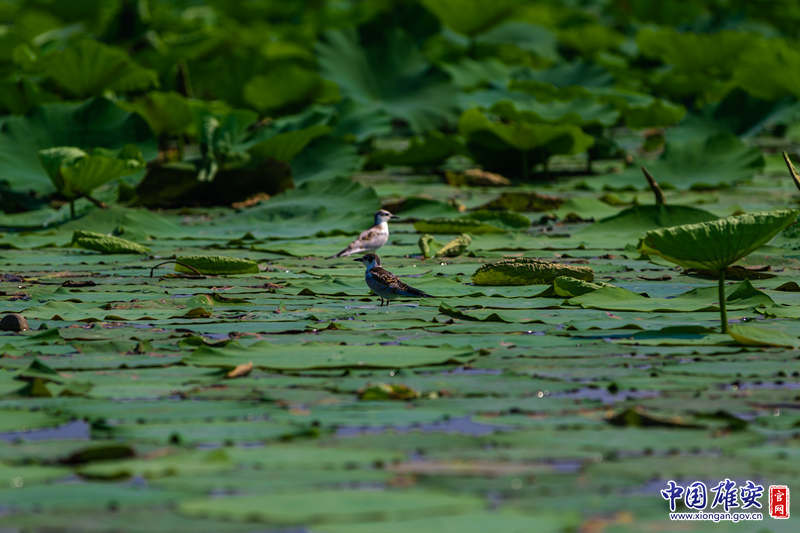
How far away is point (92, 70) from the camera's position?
791 cm

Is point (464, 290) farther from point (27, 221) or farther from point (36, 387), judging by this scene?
point (27, 221)

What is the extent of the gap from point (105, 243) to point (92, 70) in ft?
9.69

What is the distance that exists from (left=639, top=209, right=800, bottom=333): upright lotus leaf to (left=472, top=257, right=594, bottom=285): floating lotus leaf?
86cm

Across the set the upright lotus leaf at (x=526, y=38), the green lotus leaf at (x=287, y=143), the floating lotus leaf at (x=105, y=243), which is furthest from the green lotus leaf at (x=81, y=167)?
the upright lotus leaf at (x=526, y=38)

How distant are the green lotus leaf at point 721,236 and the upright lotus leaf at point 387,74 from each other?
5.89 meters

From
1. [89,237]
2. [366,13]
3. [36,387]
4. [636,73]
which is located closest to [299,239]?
[89,237]

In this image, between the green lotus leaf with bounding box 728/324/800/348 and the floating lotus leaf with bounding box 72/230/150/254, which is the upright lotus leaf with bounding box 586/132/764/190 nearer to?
the floating lotus leaf with bounding box 72/230/150/254

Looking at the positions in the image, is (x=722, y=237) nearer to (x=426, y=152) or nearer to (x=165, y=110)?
(x=426, y=152)

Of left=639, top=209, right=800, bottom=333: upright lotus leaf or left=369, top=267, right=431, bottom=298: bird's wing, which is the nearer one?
left=639, top=209, right=800, bottom=333: upright lotus leaf

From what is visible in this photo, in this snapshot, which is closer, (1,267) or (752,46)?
(1,267)

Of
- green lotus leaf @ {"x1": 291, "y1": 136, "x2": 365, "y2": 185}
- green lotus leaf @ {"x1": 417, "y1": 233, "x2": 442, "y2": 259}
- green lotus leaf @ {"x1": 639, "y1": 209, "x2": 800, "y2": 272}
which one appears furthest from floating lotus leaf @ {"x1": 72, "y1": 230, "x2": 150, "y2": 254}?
green lotus leaf @ {"x1": 639, "y1": 209, "x2": 800, "y2": 272}

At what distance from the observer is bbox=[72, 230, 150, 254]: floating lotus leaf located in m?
5.23

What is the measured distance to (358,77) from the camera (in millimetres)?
9688

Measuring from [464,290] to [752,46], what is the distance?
727 cm
